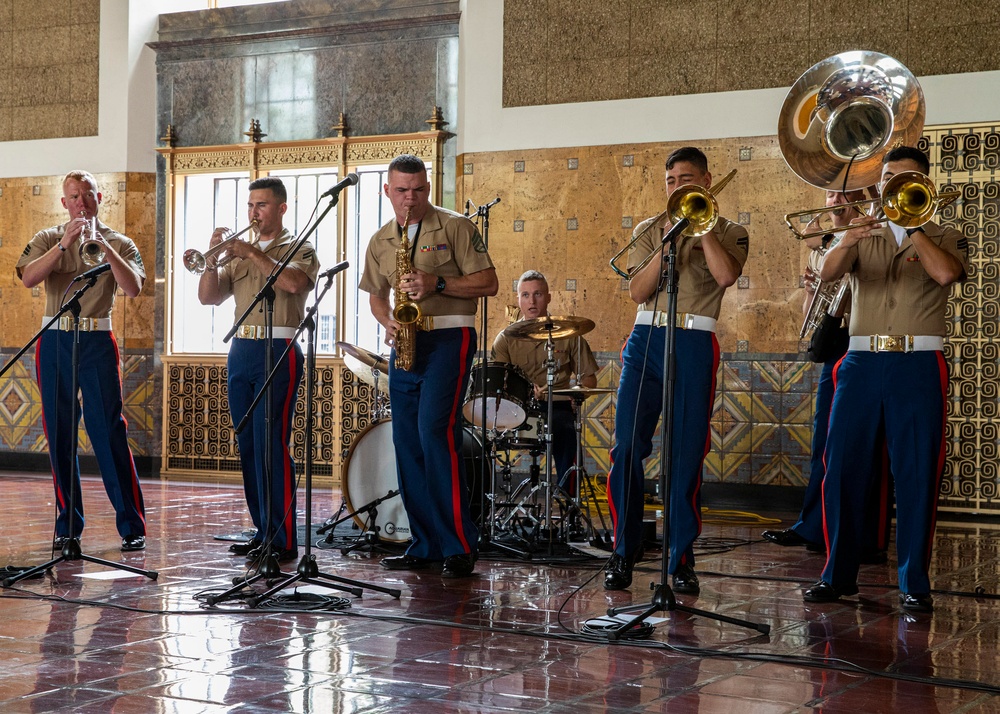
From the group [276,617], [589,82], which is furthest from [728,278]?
[589,82]

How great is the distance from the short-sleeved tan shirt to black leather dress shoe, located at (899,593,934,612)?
321 centimetres

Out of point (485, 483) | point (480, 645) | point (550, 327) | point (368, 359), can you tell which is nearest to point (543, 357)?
point (550, 327)

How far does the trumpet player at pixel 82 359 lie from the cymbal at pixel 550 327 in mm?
2142

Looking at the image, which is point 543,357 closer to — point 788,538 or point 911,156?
point 788,538

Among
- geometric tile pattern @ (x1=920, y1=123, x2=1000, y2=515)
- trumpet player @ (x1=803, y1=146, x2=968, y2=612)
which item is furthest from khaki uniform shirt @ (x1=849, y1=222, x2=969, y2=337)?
geometric tile pattern @ (x1=920, y1=123, x2=1000, y2=515)

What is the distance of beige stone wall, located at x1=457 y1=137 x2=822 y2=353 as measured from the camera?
944cm

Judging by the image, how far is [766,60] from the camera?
954 centimetres

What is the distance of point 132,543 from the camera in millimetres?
6398

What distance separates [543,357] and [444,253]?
2.26 metres

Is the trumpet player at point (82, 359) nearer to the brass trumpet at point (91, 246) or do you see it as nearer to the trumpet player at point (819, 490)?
the brass trumpet at point (91, 246)

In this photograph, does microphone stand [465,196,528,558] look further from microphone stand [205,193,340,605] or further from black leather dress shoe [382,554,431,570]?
microphone stand [205,193,340,605]

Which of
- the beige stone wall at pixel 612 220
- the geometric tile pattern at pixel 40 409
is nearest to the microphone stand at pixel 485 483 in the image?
the beige stone wall at pixel 612 220

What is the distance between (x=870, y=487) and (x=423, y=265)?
232cm

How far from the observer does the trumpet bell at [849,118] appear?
5652 millimetres
